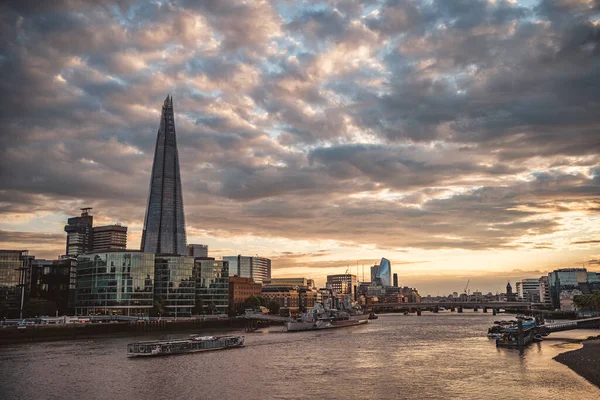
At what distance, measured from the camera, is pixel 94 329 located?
137375 millimetres

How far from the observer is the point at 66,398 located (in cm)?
5550

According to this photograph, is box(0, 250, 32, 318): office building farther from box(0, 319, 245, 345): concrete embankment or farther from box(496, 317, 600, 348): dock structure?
box(496, 317, 600, 348): dock structure

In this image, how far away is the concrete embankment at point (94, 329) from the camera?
4712 inches

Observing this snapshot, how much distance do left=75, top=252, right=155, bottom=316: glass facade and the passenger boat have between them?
3544 inches

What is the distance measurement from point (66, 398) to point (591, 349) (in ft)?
255

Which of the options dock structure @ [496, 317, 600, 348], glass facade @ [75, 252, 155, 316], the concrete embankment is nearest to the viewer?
dock structure @ [496, 317, 600, 348]

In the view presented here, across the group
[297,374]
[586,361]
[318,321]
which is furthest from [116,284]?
[586,361]

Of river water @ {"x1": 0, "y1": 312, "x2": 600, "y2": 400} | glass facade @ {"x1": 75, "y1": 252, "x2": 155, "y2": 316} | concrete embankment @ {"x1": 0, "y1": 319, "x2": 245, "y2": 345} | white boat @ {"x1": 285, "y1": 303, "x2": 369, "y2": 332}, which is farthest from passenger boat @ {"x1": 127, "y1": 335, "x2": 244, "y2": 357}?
glass facade @ {"x1": 75, "y1": 252, "x2": 155, "y2": 316}

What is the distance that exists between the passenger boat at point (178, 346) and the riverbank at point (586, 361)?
59524 millimetres

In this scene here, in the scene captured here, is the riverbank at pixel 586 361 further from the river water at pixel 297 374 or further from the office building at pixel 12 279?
the office building at pixel 12 279

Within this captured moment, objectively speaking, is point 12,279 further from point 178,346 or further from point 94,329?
point 178,346

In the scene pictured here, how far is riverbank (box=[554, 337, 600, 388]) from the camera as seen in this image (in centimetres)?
6344

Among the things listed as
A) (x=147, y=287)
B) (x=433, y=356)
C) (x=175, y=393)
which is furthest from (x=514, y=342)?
(x=147, y=287)

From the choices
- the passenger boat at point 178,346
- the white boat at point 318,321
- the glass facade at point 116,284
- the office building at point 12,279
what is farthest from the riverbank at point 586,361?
the office building at point 12,279
